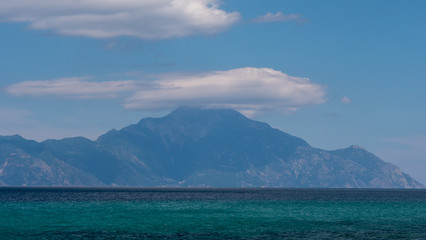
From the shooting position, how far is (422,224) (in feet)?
350

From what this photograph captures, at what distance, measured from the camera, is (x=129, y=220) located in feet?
360

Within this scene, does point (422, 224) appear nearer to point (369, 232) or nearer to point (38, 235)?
point (369, 232)

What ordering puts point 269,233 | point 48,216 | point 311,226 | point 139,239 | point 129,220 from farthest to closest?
1. point 48,216
2. point 129,220
3. point 311,226
4. point 269,233
5. point 139,239

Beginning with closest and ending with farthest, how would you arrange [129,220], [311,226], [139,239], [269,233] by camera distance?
[139,239], [269,233], [311,226], [129,220]

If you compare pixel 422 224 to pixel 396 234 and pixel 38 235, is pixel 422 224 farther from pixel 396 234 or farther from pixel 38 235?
pixel 38 235

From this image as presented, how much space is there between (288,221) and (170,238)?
3775 cm

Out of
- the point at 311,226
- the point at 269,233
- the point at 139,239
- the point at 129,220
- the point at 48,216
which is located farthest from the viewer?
the point at 48,216

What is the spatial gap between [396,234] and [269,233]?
66.5 feet

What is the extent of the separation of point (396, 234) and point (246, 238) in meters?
25.3

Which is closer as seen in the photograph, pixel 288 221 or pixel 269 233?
pixel 269 233

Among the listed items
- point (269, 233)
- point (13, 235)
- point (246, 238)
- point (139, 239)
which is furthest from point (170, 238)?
point (13, 235)

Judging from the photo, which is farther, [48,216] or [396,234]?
[48,216]

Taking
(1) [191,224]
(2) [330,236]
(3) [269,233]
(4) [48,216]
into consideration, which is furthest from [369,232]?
(4) [48,216]

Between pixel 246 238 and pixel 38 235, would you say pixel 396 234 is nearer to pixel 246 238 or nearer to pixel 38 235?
pixel 246 238
